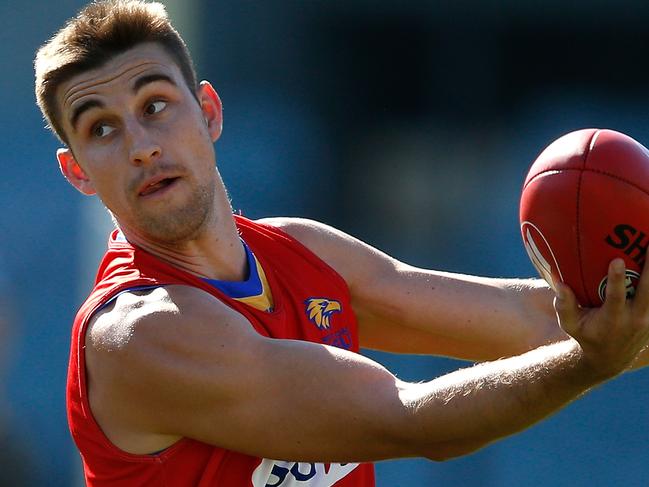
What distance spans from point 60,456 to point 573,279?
9.64 feet

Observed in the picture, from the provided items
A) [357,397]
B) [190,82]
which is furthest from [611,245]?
[190,82]

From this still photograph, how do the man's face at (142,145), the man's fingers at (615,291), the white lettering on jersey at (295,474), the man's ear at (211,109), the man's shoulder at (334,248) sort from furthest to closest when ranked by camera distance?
the man's shoulder at (334,248)
the man's ear at (211,109)
the man's face at (142,145)
the white lettering on jersey at (295,474)
the man's fingers at (615,291)

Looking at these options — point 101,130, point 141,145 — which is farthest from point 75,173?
point 141,145

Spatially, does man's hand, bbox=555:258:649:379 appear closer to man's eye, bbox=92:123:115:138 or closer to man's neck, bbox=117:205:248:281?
man's neck, bbox=117:205:248:281

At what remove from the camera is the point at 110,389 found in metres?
2.37

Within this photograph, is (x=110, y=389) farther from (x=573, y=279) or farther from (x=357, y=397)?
(x=573, y=279)

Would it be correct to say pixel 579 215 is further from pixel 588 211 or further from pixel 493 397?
pixel 493 397

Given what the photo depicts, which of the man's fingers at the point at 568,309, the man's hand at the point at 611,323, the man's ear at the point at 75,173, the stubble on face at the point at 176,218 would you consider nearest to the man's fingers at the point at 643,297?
the man's hand at the point at 611,323

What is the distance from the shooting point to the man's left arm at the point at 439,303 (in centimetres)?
295

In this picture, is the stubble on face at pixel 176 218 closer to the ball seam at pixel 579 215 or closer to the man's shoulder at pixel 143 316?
the man's shoulder at pixel 143 316

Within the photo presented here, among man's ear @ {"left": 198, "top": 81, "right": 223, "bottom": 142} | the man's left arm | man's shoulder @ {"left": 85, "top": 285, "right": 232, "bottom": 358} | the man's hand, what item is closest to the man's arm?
the man's left arm

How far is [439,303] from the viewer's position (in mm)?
2984

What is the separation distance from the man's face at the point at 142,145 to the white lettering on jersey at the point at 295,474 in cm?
59

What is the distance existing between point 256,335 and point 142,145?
1.90 ft
